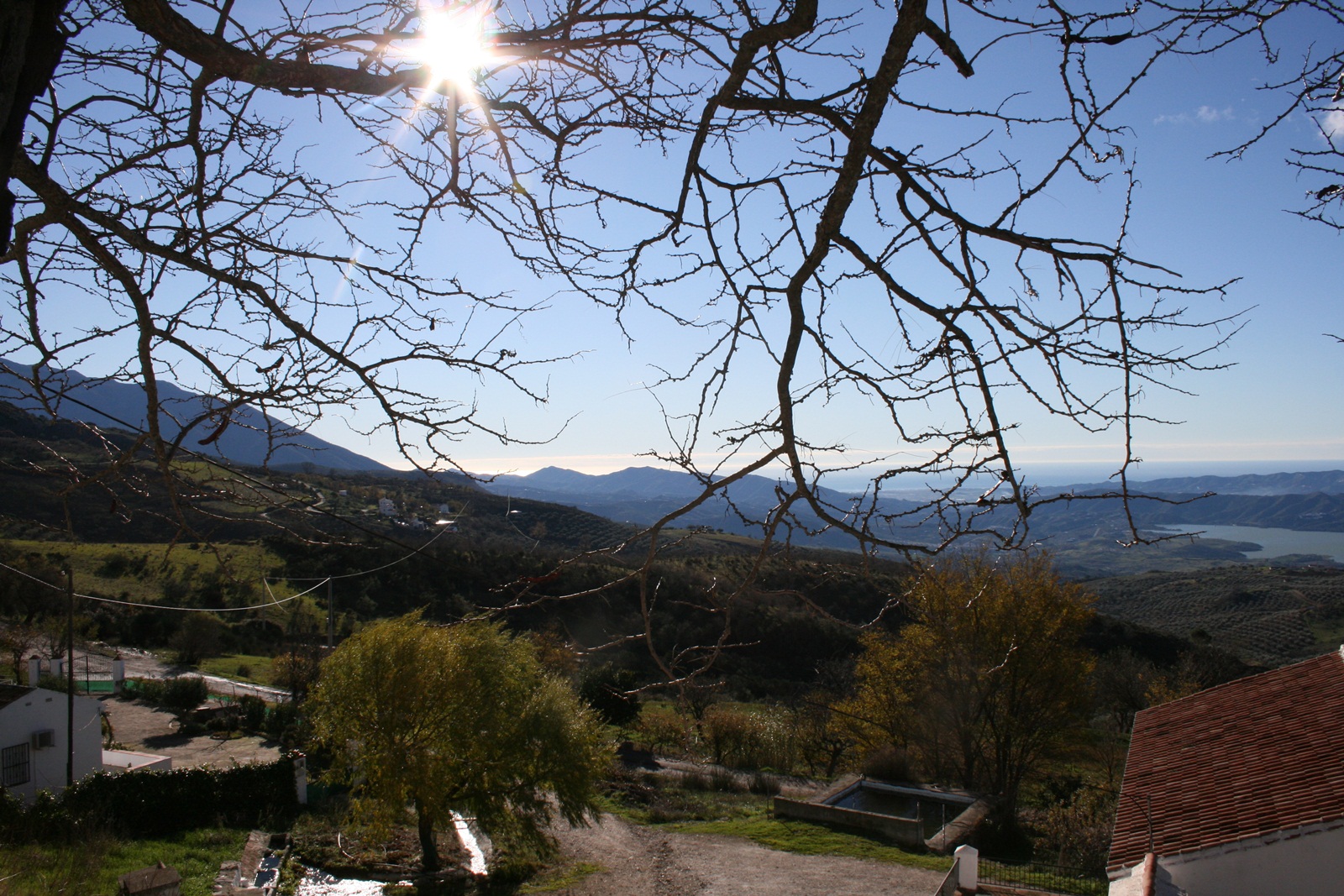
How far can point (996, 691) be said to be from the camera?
1892 centimetres

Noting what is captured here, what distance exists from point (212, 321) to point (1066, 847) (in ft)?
55.9

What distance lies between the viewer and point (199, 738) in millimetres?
23078

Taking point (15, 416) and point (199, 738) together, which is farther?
point (199, 738)

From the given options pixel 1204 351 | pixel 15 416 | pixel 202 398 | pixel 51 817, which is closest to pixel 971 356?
pixel 1204 351

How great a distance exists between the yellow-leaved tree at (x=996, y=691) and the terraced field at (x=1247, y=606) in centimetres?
2581

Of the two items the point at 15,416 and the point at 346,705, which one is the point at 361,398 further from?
the point at 346,705

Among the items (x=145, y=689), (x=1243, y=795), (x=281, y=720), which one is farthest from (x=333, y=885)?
(x=145, y=689)

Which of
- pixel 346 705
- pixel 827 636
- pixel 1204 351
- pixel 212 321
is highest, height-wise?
pixel 212 321

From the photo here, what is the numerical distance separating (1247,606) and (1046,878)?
56.8 meters

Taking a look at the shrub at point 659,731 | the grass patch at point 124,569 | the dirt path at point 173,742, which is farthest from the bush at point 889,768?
the grass patch at point 124,569

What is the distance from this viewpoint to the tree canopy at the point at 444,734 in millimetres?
14773

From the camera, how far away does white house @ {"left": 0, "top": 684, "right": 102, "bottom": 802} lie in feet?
55.1

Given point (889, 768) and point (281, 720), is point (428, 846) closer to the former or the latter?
point (281, 720)

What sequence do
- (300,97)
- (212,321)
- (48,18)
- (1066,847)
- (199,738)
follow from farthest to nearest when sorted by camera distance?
(199,738)
(1066,847)
(212,321)
(300,97)
(48,18)
